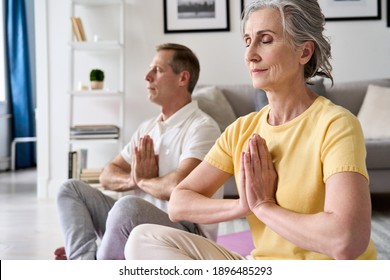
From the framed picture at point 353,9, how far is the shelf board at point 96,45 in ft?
4.52

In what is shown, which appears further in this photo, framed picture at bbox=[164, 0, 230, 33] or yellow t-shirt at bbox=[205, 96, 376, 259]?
framed picture at bbox=[164, 0, 230, 33]

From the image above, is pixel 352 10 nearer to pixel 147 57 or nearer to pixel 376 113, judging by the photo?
pixel 376 113

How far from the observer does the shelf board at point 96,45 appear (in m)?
3.86

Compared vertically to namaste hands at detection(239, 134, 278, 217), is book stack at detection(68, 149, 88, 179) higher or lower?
lower

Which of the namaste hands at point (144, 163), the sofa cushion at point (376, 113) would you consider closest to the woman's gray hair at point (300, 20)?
the namaste hands at point (144, 163)

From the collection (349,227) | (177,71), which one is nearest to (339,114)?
(349,227)

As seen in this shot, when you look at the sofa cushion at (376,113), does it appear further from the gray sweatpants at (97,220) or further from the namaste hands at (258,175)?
the namaste hands at (258,175)

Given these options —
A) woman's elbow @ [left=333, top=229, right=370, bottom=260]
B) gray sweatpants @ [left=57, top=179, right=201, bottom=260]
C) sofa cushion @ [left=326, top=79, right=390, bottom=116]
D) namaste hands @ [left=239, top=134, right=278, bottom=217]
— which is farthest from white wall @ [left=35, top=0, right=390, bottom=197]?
woman's elbow @ [left=333, top=229, right=370, bottom=260]

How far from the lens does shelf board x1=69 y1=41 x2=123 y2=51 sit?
386 cm

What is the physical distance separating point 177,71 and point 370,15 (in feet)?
8.07

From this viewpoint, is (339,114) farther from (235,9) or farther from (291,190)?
(235,9)

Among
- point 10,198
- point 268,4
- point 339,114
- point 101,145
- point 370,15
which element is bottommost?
point 10,198

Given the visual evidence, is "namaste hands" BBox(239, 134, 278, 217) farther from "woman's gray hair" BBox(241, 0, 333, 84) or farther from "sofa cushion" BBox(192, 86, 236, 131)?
"sofa cushion" BBox(192, 86, 236, 131)

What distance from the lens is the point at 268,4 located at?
3.53ft
